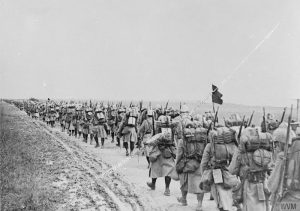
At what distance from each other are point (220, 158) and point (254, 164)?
94 centimetres

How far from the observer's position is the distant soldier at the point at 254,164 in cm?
692

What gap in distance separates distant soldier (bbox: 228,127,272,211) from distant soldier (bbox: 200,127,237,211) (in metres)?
0.71

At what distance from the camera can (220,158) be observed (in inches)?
308

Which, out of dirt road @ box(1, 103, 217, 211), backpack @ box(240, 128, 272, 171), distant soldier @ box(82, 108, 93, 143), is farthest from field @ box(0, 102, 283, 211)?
distant soldier @ box(82, 108, 93, 143)

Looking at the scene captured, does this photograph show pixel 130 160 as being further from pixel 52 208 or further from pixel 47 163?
pixel 52 208

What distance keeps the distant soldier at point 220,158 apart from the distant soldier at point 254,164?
0.71m

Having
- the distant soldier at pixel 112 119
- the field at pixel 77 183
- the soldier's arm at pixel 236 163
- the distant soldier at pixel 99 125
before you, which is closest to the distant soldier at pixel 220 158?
the soldier's arm at pixel 236 163

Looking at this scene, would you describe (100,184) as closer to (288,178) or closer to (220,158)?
(220,158)

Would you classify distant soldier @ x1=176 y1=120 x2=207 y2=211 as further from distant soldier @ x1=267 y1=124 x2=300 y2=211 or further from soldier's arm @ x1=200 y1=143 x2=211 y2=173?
distant soldier @ x1=267 y1=124 x2=300 y2=211

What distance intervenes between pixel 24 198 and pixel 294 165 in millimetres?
6449

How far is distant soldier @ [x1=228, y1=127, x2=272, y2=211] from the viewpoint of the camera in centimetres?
692

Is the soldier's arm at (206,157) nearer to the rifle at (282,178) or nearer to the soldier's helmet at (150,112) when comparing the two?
the rifle at (282,178)

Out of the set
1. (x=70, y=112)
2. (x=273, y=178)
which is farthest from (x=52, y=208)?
(x=70, y=112)

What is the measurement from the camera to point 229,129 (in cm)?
791
